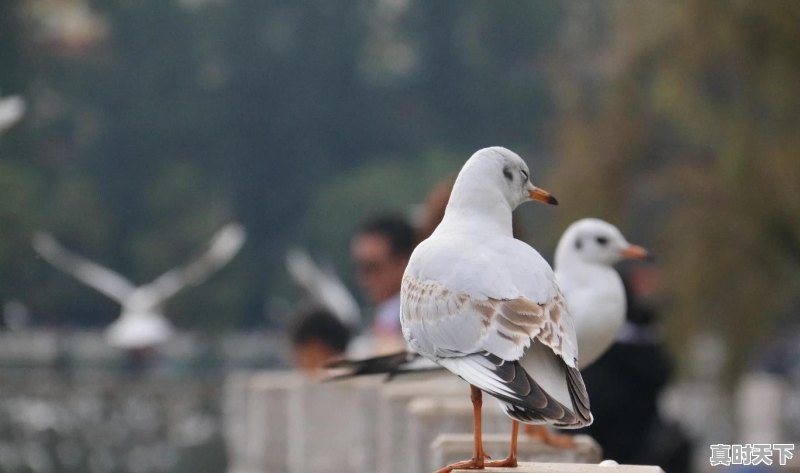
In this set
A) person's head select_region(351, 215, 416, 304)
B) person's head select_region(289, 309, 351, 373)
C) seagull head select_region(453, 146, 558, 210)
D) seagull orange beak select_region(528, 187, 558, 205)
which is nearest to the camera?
seagull head select_region(453, 146, 558, 210)

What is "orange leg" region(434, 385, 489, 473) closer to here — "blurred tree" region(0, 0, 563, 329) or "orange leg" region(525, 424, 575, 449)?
"orange leg" region(525, 424, 575, 449)

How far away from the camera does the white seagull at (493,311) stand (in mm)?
3059

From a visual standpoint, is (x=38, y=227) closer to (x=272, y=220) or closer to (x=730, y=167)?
(x=272, y=220)

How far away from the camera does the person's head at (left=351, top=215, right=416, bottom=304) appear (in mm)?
6508

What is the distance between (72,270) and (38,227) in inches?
58.0

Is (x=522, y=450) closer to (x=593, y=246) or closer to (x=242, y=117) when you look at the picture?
(x=593, y=246)

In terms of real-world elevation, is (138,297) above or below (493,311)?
above

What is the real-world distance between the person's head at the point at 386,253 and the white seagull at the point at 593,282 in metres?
1.93

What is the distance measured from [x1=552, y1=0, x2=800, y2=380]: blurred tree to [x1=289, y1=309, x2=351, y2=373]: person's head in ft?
9.75

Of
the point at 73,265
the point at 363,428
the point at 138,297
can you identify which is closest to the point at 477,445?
the point at 363,428

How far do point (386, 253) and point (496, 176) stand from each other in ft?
9.98

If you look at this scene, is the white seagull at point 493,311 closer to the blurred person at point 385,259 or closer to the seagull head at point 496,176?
the seagull head at point 496,176

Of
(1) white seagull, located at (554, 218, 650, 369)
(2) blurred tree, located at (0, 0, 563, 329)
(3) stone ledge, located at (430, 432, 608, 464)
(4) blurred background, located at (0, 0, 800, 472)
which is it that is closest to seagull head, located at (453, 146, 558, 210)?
(1) white seagull, located at (554, 218, 650, 369)

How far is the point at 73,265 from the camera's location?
42812 millimetres
